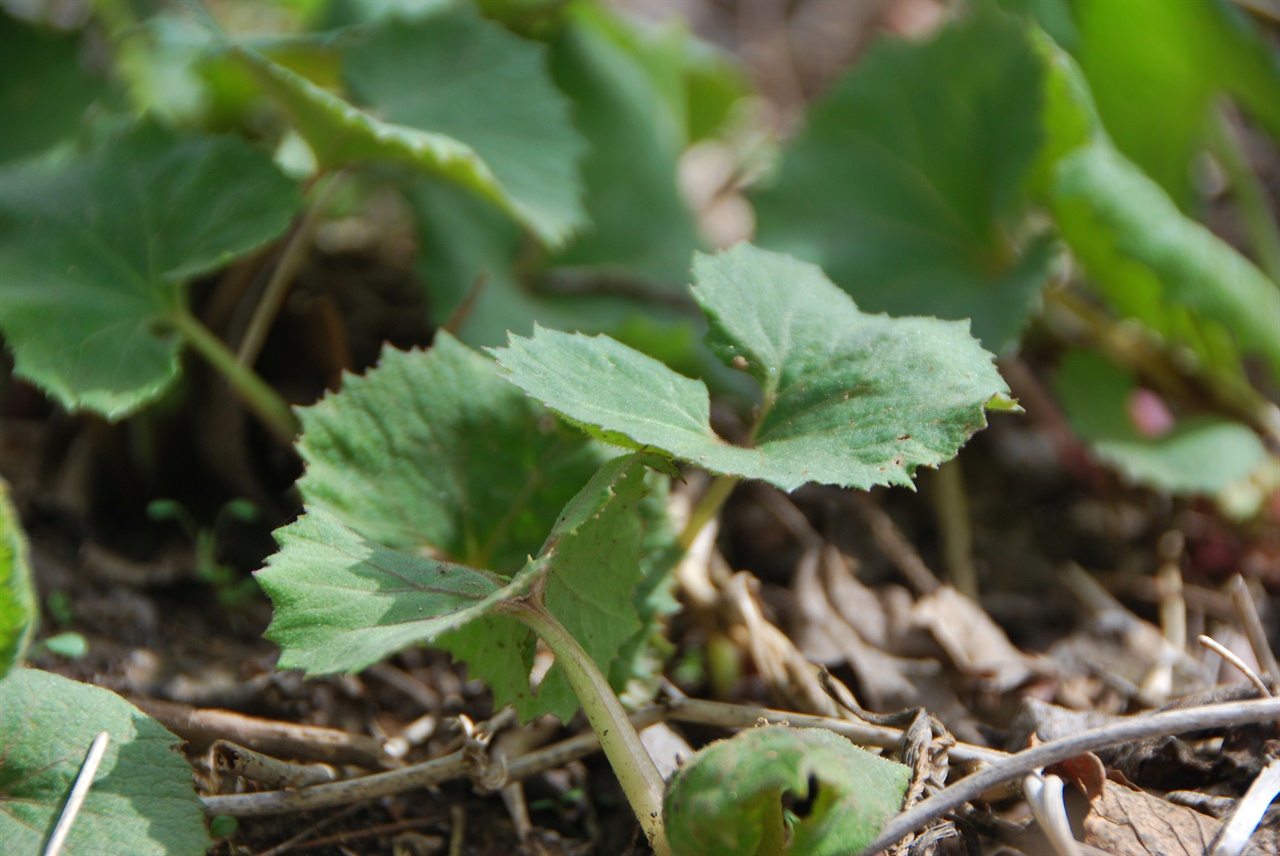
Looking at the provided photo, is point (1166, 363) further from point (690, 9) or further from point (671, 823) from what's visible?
point (690, 9)

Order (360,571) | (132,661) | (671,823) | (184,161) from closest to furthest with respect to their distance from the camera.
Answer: (671,823) < (360,571) < (132,661) < (184,161)

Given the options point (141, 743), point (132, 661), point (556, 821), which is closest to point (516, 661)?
point (556, 821)

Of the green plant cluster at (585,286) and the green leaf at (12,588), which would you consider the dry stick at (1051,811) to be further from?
the green leaf at (12,588)

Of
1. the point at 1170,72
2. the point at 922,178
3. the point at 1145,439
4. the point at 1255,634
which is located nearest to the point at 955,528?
the point at 1145,439

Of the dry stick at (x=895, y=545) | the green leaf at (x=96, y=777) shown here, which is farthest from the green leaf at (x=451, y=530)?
the dry stick at (x=895, y=545)

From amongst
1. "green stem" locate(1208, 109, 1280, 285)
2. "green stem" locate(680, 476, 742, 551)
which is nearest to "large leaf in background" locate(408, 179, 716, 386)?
"green stem" locate(680, 476, 742, 551)

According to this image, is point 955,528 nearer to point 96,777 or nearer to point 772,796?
point 772,796
